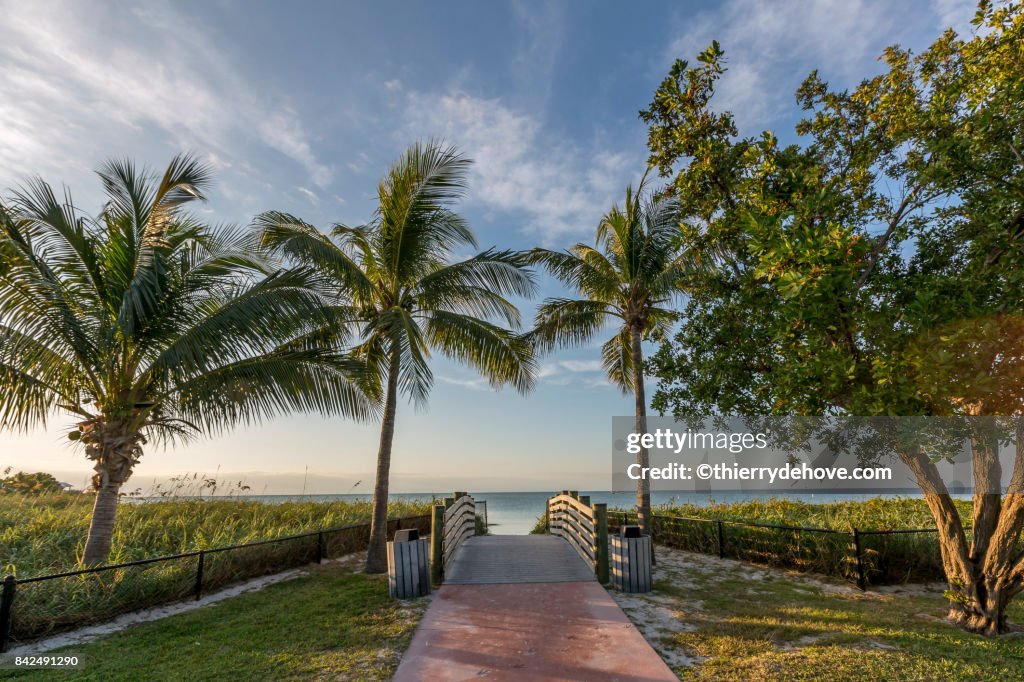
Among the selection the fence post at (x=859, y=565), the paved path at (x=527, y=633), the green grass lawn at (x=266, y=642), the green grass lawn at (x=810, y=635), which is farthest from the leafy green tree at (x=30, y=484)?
the fence post at (x=859, y=565)

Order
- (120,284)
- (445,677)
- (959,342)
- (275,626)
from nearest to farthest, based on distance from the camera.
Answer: (959,342)
(445,677)
(275,626)
(120,284)

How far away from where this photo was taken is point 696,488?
16.2 m

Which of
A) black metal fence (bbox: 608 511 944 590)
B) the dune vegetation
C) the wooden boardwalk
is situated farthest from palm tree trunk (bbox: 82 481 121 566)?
black metal fence (bbox: 608 511 944 590)

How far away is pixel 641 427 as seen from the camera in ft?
41.0

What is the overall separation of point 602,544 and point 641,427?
387 cm

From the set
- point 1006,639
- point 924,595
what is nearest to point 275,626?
point 1006,639

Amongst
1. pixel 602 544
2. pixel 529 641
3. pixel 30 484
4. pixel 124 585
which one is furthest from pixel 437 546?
pixel 30 484

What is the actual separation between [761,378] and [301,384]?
838cm

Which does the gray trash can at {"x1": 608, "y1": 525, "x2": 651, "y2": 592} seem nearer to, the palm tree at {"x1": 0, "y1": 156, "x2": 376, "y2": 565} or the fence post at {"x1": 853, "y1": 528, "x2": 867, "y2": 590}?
the fence post at {"x1": 853, "y1": 528, "x2": 867, "y2": 590}

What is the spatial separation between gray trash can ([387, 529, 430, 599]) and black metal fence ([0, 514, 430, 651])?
318cm

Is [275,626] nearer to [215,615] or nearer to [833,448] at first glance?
[215,615]

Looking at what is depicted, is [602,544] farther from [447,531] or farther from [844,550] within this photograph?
[844,550]

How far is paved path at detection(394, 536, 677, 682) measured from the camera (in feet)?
17.7

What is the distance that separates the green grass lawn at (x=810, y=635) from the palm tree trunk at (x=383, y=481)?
5.57 m
